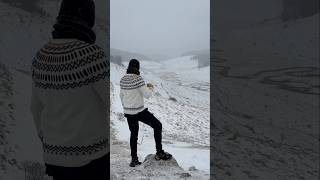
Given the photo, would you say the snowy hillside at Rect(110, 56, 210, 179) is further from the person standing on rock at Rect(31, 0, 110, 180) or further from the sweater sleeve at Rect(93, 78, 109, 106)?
the sweater sleeve at Rect(93, 78, 109, 106)

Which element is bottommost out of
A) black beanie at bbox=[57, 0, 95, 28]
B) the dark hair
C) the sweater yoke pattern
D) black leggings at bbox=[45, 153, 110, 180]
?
black leggings at bbox=[45, 153, 110, 180]

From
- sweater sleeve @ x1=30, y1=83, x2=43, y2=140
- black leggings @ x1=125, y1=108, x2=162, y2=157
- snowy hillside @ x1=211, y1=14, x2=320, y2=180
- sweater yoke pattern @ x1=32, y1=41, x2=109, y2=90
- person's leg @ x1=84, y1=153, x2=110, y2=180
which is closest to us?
sweater yoke pattern @ x1=32, y1=41, x2=109, y2=90

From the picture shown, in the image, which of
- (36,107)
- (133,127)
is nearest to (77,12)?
(36,107)

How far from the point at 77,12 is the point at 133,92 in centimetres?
317

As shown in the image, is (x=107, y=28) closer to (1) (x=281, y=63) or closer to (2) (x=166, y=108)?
(1) (x=281, y=63)

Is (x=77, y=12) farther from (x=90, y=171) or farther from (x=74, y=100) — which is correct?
(x=90, y=171)

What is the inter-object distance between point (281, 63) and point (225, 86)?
110cm

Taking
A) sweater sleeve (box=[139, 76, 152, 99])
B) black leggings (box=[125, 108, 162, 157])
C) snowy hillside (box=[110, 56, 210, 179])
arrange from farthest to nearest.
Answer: snowy hillside (box=[110, 56, 210, 179]) → black leggings (box=[125, 108, 162, 157]) → sweater sleeve (box=[139, 76, 152, 99])

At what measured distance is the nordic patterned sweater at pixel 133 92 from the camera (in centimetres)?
578

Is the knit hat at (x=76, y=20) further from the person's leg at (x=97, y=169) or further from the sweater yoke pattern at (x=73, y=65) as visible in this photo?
the person's leg at (x=97, y=169)

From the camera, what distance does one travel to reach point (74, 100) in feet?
8.43

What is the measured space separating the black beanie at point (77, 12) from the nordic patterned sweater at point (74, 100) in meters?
0.13

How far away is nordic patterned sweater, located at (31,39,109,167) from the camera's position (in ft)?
8.38

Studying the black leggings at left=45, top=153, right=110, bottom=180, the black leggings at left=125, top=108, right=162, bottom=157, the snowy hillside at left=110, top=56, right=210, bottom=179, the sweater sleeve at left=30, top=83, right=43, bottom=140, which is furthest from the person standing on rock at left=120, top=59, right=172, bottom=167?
the black leggings at left=45, top=153, right=110, bottom=180
